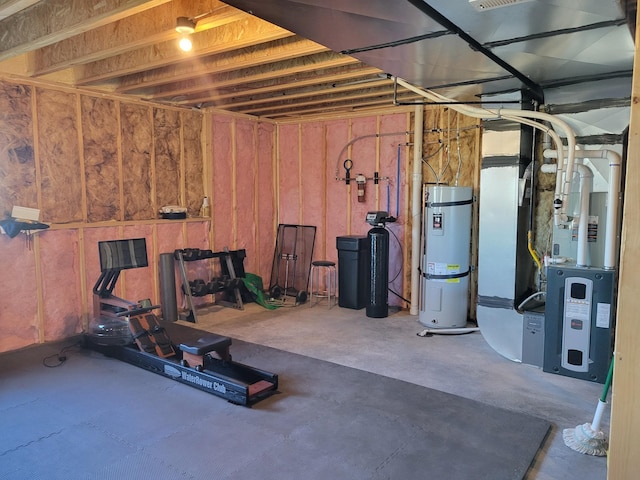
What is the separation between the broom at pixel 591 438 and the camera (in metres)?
2.55

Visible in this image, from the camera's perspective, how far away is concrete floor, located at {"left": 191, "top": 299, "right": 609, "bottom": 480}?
9.26ft

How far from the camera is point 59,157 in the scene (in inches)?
178

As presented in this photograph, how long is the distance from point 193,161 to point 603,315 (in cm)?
476

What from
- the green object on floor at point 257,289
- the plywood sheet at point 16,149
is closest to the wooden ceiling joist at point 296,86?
the plywood sheet at point 16,149

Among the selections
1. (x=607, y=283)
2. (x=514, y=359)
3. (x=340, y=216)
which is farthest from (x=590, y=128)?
(x=340, y=216)

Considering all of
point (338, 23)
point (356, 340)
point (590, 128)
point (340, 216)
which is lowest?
point (356, 340)

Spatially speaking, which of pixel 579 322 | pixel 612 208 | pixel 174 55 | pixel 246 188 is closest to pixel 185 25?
pixel 174 55

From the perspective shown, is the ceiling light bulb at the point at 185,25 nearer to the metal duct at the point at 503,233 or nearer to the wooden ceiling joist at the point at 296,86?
the wooden ceiling joist at the point at 296,86

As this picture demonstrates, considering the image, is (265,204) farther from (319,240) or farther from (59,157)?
(59,157)

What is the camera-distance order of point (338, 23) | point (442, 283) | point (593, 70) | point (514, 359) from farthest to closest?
point (442, 283), point (514, 359), point (593, 70), point (338, 23)

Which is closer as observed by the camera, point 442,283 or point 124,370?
point 124,370

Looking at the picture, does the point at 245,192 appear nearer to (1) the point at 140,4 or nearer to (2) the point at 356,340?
(2) the point at 356,340

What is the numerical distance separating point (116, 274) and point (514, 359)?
12.5 ft

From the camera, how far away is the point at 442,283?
4.96 metres
